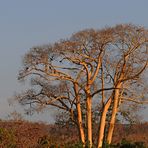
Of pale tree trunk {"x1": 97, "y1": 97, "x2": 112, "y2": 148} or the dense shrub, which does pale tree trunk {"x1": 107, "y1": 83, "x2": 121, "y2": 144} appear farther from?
the dense shrub

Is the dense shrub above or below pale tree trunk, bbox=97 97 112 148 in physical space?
below

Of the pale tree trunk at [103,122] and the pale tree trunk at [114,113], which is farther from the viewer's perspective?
the pale tree trunk at [114,113]

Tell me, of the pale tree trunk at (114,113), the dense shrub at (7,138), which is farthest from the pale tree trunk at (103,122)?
the dense shrub at (7,138)

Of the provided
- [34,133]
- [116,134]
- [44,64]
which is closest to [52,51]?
[44,64]

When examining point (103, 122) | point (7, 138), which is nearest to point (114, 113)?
point (103, 122)

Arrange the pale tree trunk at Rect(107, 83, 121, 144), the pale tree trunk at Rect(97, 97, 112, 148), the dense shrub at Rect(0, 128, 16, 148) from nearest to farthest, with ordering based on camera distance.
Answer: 1. the dense shrub at Rect(0, 128, 16, 148)
2. the pale tree trunk at Rect(97, 97, 112, 148)
3. the pale tree trunk at Rect(107, 83, 121, 144)

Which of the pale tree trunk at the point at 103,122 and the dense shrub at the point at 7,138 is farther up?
the pale tree trunk at the point at 103,122

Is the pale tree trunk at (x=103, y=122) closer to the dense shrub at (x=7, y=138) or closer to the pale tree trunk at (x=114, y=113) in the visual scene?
the pale tree trunk at (x=114, y=113)

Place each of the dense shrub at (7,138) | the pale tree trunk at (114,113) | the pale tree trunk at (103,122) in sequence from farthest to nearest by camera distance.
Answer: the pale tree trunk at (114,113) < the pale tree trunk at (103,122) < the dense shrub at (7,138)

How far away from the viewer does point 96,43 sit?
94.3ft

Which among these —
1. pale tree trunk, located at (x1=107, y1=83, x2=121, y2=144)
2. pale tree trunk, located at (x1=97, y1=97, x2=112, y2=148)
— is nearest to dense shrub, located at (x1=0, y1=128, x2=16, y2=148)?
pale tree trunk, located at (x1=97, y1=97, x2=112, y2=148)

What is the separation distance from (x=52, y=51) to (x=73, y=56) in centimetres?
129

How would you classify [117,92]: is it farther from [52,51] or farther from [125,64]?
[52,51]

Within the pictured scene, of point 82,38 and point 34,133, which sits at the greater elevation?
point 82,38
